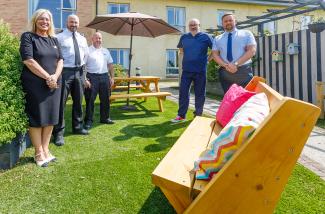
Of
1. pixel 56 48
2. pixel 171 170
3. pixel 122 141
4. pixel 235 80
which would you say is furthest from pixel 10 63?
pixel 235 80

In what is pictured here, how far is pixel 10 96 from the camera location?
3.97 meters

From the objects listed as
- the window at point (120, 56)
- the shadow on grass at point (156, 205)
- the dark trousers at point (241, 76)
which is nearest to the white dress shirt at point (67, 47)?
the dark trousers at point (241, 76)

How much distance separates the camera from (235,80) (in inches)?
210

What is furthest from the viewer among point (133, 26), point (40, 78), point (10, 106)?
point (133, 26)

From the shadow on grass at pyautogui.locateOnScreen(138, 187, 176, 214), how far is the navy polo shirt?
3.60 meters

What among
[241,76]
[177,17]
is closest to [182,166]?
[241,76]

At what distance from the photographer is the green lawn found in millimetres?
3168

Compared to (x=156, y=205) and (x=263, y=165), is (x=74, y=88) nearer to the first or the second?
(x=156, y=205)

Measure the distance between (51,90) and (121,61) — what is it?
1673cm

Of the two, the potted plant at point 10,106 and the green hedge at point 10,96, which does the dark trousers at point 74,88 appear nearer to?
the potted plant at point 10,106

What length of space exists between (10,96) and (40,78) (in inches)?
15.9

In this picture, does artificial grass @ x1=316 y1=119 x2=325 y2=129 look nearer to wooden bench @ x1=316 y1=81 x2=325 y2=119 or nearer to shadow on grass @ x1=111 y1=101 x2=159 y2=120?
wooden bench @ x1=316 y1=81 x2=325 y2=119

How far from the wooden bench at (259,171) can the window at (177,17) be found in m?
20.1

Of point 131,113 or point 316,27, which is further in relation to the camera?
point 131,113
